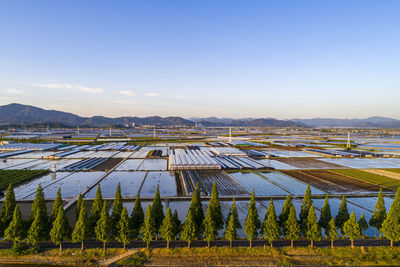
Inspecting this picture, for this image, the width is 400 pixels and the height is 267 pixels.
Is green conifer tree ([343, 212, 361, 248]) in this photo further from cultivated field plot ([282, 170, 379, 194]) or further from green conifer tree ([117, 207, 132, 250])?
cultivated field plot ([282, 170, 379, 194])

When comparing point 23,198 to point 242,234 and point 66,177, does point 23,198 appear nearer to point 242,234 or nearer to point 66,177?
point 66,177

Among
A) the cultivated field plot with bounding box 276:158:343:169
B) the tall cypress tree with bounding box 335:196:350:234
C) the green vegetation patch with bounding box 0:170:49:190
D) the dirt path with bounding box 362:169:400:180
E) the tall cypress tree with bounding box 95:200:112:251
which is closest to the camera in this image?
the tall cypress tree with bounding box 95:200:112:251

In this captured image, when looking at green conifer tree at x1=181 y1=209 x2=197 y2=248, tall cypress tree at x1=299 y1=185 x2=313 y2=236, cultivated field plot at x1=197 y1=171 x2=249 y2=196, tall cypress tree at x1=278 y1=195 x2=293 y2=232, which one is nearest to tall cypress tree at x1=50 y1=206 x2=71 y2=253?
green conifer tree at x1=181 y1=209 x2=197 y2=248

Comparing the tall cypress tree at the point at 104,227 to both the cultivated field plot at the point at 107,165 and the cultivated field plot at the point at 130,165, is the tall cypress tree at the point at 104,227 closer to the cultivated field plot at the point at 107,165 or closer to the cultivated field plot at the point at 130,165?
the cultivated field plot at the point at 130,165

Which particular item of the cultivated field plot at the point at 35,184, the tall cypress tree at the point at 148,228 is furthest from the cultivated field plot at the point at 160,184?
the cultivated field plot at the point at 35,184

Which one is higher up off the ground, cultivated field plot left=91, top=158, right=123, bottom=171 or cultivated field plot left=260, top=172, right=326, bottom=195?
cultivated field plot left=91, top=158, right=123, bottom=171

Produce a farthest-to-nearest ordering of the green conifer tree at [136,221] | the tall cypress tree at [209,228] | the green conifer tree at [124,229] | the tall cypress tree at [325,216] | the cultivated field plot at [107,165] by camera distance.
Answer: the cultivated field plot at [107,165] < the tall cypress tree at [325,216] < the green conifer tree at [136,221] < the tall cypress tree at [209,228] < the green conifer tree at [124,229]

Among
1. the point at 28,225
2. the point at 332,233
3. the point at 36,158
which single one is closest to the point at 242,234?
the point at 332,233
